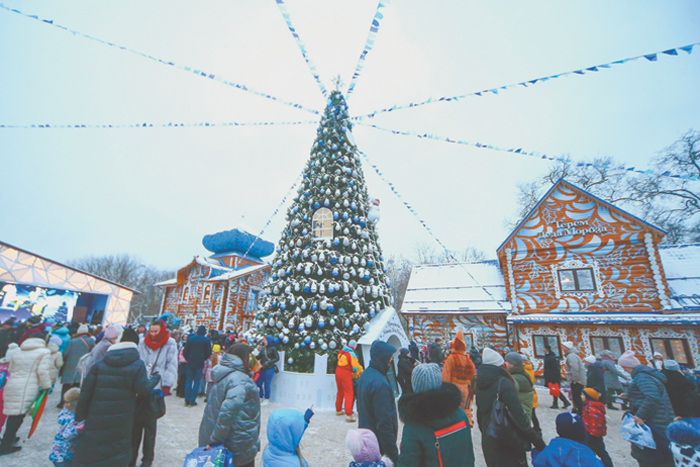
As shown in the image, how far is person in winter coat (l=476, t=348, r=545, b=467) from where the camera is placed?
10.0 feet

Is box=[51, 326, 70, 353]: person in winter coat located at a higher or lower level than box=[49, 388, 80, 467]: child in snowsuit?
higher

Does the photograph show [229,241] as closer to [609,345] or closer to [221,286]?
[221,286]

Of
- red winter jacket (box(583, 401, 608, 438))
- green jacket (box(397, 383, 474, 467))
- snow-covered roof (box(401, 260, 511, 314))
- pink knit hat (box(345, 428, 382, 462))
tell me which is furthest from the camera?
snow-covered roof (box(401, 260, 511, 314))

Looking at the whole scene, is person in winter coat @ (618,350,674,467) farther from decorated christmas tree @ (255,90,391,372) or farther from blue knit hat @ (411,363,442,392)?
decorated christmas tree @ (255,90,391,372)

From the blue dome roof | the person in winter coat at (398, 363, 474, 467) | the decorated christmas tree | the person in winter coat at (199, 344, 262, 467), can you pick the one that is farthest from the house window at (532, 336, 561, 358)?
the blue dome roof

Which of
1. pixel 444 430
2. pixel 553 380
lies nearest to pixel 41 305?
pixel 444 430

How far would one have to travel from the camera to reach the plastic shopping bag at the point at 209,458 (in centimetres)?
252

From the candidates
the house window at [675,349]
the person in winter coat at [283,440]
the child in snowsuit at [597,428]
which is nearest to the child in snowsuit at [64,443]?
the person in winter coat at [283,440]

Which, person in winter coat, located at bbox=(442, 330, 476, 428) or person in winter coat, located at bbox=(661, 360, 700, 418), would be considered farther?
person in winter coat, located at bbox=(442, 330, 476, 428)

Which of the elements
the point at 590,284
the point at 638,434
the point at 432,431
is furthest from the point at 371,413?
the point at 590,284

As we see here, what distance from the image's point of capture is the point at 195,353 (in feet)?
23.9

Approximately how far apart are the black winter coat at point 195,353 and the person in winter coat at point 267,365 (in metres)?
1.27

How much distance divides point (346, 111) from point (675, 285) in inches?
549

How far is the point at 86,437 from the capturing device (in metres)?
3.02
